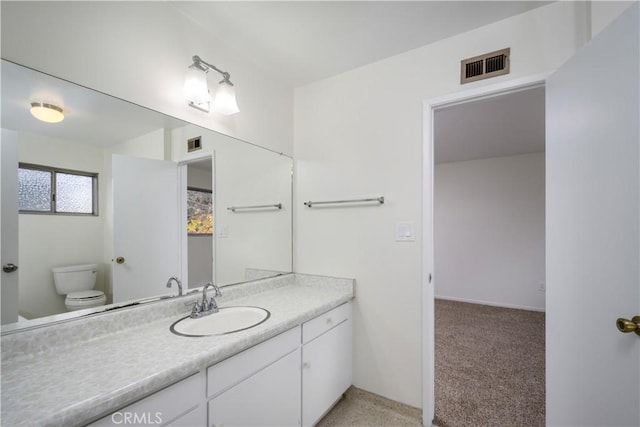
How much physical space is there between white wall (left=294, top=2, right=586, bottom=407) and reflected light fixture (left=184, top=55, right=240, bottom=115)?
0.76 m

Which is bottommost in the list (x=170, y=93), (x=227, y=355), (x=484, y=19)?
(x=227, y=355)

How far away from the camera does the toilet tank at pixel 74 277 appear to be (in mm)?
1100

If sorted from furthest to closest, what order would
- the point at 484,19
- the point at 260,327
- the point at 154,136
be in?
the point at 484,19
the point at 154,136
the point at 260,327

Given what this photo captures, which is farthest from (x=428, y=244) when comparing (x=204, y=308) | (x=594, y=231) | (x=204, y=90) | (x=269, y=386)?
(x=204, y=90)

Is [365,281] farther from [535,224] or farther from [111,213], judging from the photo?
[535,224]

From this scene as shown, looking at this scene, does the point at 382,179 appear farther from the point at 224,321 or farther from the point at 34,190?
the point at 34,190

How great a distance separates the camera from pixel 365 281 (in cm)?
199

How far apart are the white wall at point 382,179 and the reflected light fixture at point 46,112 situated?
4.88ft

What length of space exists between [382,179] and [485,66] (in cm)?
88

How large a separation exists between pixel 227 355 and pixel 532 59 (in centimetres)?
209

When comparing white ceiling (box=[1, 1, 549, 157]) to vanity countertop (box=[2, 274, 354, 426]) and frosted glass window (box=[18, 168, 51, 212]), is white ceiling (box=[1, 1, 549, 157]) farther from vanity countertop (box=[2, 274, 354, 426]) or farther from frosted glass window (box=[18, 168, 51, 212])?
vanity countertop (box=[2, 274, 354, 426])

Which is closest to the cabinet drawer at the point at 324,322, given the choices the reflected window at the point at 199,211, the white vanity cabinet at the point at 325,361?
the white vanity cabinet at the point at 325,361

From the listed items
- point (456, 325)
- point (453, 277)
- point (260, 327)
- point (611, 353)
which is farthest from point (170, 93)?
point (453, 277)

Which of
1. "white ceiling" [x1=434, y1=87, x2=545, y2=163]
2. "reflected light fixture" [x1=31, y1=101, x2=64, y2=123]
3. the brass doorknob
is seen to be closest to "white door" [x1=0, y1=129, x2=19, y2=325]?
"reflected light fixture" [x1=31, y1=101, x2=64, y2=123]
